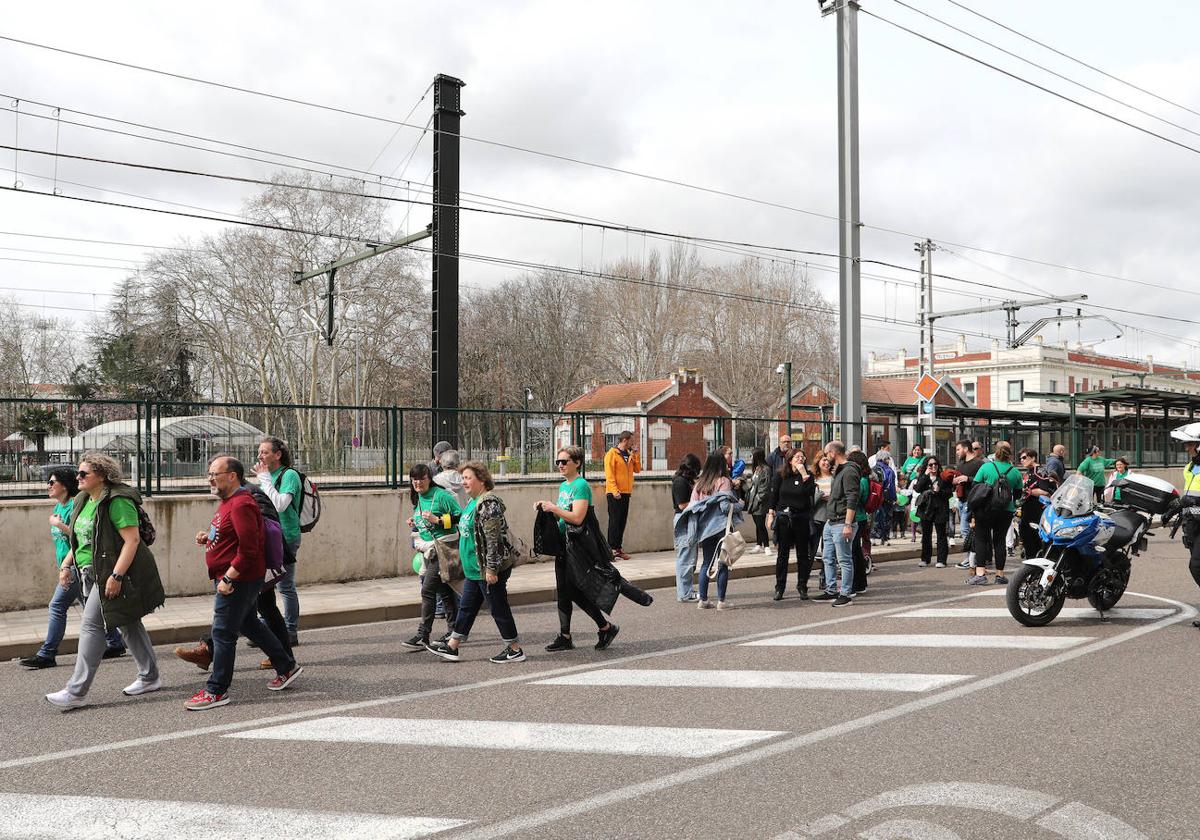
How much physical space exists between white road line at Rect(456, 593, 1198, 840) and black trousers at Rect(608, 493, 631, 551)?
24.8 feet

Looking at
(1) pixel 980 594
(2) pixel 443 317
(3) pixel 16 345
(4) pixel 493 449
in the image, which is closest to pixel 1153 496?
(1) pixel 980 594

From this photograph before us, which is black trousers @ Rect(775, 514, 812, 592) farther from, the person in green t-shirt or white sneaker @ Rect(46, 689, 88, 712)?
white sneaker @ Rect(46, 689, 88, 712)

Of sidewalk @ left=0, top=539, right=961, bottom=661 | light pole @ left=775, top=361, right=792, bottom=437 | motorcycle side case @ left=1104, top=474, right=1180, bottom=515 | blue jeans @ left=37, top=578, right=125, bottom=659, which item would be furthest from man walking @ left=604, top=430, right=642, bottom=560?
blue jeans @ left=37, top=578, right=125, bottom=659

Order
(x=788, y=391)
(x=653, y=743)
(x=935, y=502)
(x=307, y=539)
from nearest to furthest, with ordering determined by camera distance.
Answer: (x=653, y=743)
(x=307, y=539)
(x=935, y=502)
(x=788, y=391)

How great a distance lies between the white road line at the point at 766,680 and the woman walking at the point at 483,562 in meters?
0.77

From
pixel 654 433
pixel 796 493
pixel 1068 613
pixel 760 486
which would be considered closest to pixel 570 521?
pixel 796 493

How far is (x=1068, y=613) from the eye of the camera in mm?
9422

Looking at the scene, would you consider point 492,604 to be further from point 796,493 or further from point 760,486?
point 760,486

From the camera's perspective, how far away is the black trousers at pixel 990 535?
12.1m

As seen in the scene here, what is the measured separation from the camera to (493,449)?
46.7ft

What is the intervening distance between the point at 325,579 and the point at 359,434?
1963 millimetres

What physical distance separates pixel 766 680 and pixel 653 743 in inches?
69.3

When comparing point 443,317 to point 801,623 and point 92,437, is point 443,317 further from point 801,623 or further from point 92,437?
point 801,623

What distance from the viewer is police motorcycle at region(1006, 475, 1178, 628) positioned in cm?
873
